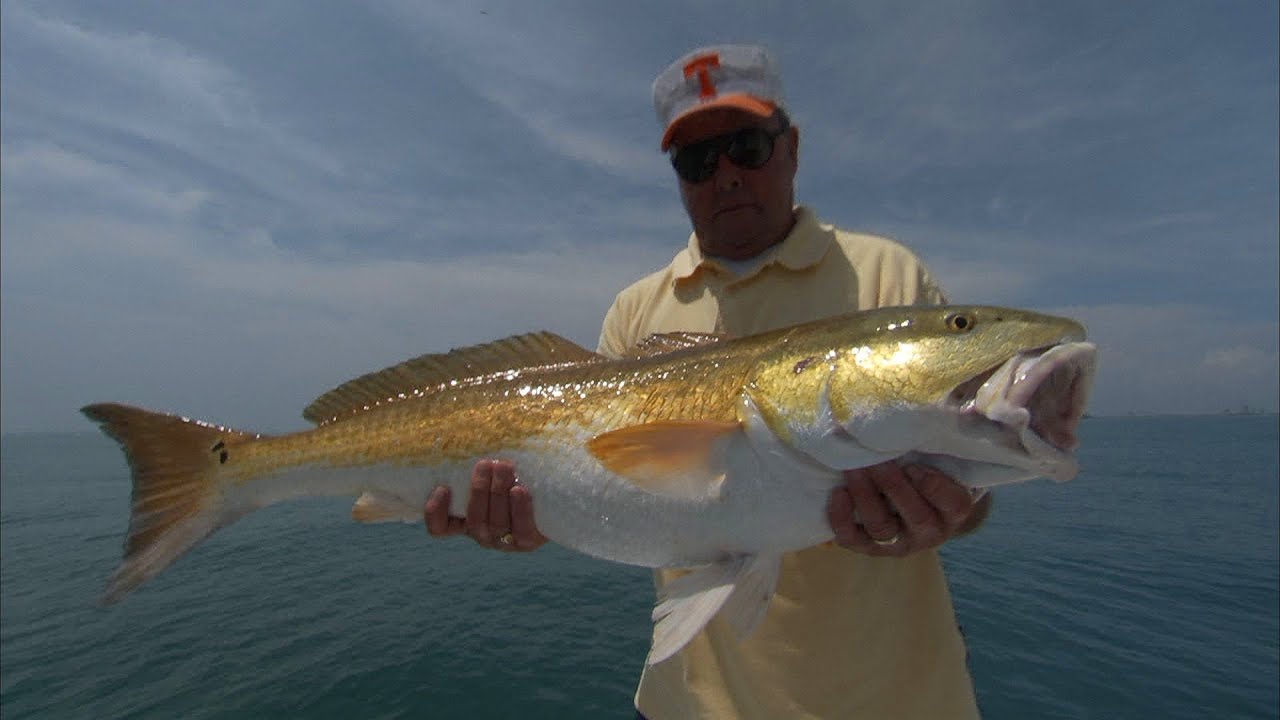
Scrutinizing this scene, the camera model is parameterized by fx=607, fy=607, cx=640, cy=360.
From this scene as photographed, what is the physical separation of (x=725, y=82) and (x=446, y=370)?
2225 mm

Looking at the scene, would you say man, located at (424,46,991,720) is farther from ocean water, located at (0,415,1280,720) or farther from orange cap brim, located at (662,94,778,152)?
ocean water, located at (0,415,1280,720)

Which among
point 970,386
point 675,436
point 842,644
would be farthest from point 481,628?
point 970,386

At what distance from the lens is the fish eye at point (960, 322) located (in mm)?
2121

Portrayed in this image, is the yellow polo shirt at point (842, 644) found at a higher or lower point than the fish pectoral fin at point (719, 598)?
lower

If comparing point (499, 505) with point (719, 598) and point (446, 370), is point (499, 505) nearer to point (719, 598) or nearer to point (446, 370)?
point (446, 370)

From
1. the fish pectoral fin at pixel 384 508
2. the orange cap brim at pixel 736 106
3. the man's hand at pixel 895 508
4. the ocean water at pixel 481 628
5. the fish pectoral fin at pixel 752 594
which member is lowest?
the ocean water at pixel 481 628

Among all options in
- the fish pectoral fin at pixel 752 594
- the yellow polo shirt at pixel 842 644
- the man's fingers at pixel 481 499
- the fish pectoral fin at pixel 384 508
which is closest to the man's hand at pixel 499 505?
the man's fingers at pixel 481 499

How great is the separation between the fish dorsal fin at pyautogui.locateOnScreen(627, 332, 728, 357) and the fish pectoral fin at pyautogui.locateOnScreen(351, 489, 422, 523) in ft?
4.44

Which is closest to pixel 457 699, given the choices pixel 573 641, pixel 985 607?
pixel 573 641

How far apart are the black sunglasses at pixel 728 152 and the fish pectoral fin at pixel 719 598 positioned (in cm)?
215

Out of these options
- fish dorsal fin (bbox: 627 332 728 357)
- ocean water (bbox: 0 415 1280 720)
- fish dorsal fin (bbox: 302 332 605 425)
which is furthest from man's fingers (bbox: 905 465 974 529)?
ocean water (bbox: 0 415 1280 720)

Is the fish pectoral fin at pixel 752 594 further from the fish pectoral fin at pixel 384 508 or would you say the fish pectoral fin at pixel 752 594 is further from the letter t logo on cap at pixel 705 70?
the letter t logo on cap at pixel 705 70

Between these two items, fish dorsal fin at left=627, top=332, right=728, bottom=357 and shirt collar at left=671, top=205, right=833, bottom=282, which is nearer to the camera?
fish dorsal fin at left=627, top=332, right=728, bottom=357

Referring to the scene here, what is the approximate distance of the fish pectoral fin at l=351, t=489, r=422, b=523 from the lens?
306 centimetres
